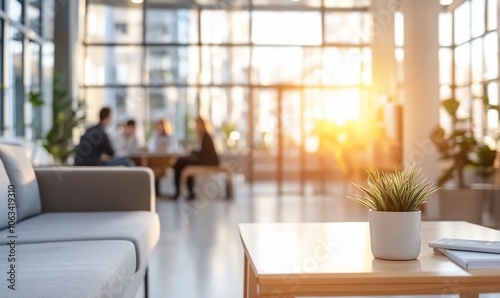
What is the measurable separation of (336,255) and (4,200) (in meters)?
1.43

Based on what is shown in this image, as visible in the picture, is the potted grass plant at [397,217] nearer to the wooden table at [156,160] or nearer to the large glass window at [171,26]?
the wooden table at [156,160]

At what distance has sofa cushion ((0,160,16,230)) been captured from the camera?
2.56 metres

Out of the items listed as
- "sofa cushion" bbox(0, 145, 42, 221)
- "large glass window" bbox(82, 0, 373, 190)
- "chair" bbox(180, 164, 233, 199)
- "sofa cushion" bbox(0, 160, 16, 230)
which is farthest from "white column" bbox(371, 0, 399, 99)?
"sofa cushion" bbox(0, 160, 16, 230)

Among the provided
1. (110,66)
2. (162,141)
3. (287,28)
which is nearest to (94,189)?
(162,141)

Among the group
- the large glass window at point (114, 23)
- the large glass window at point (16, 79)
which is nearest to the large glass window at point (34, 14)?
the large glass window at point (16, 79)

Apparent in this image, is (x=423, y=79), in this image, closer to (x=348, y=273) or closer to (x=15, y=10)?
(x=15, y=10)

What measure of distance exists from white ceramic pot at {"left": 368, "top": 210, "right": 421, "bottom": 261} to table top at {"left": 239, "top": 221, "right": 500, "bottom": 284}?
3 centimetres

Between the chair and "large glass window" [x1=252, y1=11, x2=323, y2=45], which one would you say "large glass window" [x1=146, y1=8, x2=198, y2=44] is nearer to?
"large glass window" [x1=252, y1=11, x2=323, y2=45]

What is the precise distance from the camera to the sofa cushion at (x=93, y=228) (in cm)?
242

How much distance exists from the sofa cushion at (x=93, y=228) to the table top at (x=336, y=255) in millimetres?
441

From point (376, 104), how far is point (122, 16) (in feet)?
16.2

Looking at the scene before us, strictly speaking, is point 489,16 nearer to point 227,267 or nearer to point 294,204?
point 294,204

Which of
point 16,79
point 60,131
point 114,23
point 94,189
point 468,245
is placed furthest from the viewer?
point 114,23

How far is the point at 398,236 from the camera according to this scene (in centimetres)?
181
